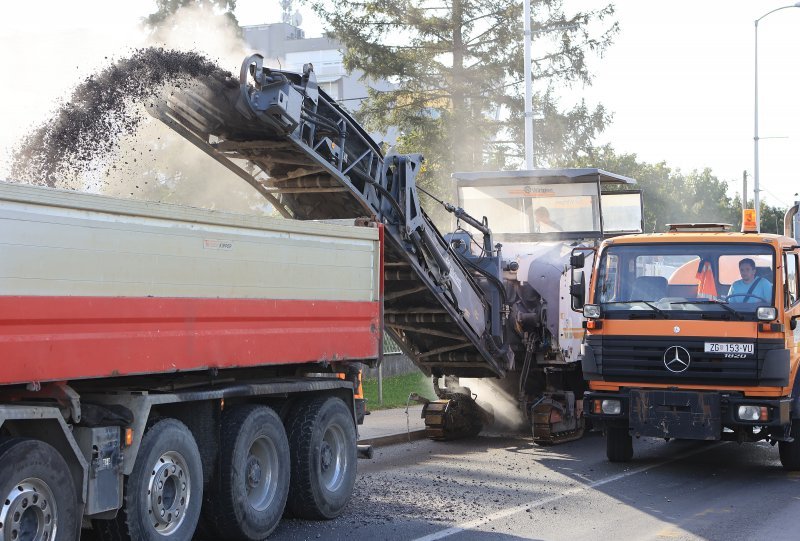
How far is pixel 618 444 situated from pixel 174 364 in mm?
6868

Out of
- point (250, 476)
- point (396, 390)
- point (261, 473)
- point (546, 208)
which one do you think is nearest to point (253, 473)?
point (250, 476)

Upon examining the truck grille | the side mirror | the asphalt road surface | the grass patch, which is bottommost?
the asphalt road surface

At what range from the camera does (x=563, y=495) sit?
1101 centimetres

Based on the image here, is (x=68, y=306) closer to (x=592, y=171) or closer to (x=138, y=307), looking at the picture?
(x=138, y=307)

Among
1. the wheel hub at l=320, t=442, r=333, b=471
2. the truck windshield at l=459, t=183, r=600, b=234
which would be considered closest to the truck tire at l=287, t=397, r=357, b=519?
the wheel hub at l=320, t=442, r=333, b=471

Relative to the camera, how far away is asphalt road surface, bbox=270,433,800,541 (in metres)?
9.25

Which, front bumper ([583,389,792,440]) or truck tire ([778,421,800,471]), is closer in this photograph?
front bumper ([583,389,792,440])

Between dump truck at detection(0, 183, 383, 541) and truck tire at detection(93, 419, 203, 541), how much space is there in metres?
0.01

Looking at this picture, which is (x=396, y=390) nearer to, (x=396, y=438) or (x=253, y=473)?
(x=396, y=438)

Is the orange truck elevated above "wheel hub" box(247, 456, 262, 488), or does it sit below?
above

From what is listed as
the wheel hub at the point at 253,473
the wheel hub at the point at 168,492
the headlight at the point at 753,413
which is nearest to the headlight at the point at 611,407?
the headlight at the point at 753,413

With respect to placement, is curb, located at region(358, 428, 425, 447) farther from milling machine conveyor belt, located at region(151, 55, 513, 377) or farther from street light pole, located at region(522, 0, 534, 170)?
street light pole, located at region(522, 0, 534, 170)

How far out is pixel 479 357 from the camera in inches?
571

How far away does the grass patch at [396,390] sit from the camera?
63.0 feet
